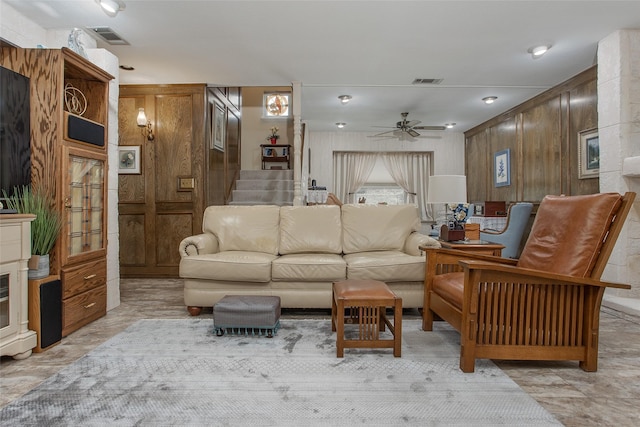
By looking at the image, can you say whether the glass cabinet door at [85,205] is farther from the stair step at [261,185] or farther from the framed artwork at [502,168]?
the framed artwork at [502,168]

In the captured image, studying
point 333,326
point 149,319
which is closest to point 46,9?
point 149,319

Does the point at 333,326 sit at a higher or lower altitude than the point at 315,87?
lower

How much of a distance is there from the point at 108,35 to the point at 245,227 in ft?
7.61

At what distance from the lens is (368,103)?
6.13 meters

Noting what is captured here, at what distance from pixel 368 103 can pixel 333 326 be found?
4484 millimetres

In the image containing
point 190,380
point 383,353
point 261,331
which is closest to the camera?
point 190,380

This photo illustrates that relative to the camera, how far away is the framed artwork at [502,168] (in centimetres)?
649

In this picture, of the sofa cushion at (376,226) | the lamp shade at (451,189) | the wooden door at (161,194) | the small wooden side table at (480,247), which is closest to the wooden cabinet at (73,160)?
the wooden door at (161,194)

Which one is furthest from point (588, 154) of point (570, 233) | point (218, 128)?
point (218, 128)

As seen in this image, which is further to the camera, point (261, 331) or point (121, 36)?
point (121, 36)

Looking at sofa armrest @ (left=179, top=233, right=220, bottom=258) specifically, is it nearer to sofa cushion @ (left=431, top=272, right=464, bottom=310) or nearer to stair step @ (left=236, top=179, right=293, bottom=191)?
sofa cushion @ (left=431, top=272, right=464, bottom=310)

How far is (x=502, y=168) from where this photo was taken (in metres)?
6.70

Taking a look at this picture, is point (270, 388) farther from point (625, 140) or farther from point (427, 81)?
point (427, 81)

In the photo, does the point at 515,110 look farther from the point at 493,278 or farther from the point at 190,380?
the point at 190,380
